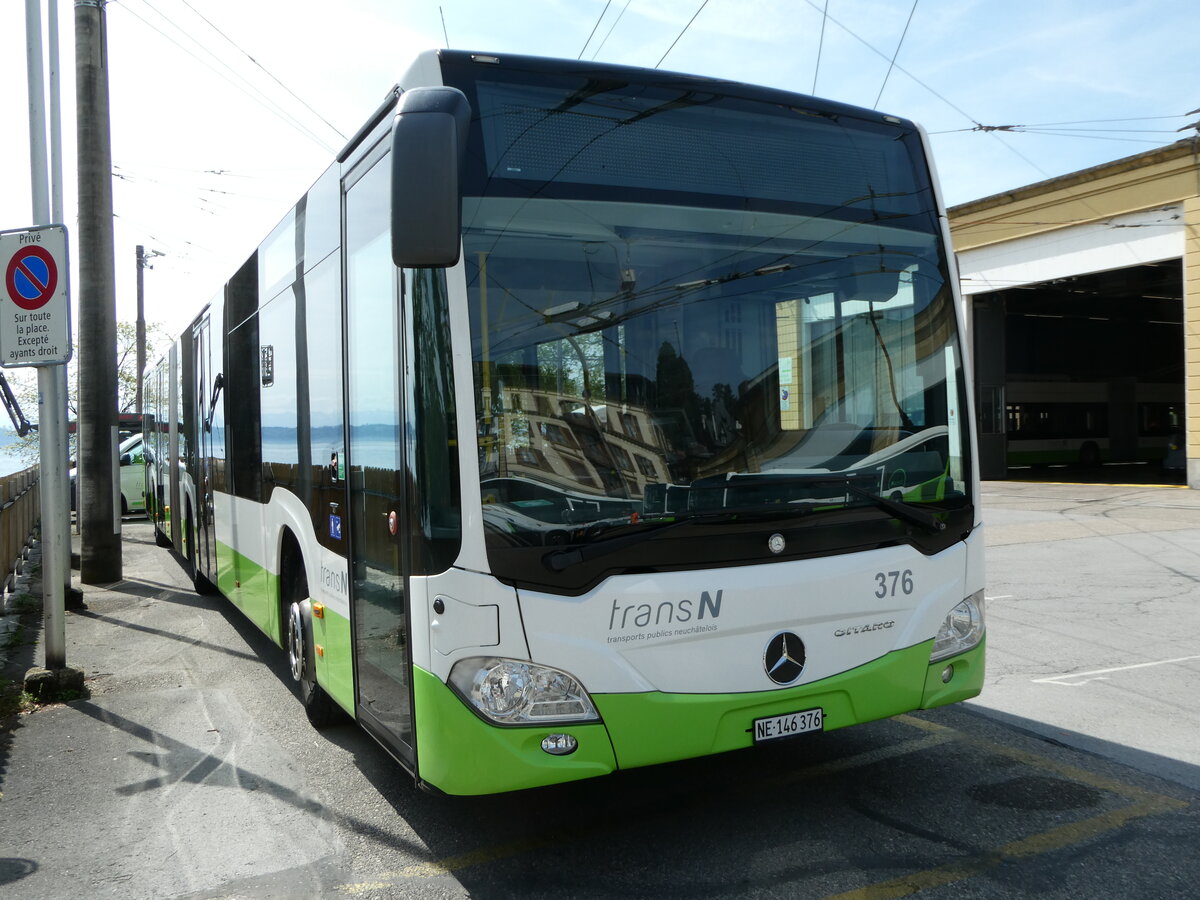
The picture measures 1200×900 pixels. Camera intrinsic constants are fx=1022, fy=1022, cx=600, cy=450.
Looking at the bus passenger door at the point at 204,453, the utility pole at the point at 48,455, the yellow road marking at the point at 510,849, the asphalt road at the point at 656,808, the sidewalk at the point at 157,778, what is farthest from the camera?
the bus passenger door at the point at 204,453

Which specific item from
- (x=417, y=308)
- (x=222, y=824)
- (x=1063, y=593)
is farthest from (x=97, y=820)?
(x=1063, y=593)

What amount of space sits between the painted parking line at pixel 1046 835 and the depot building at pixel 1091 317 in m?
20.8

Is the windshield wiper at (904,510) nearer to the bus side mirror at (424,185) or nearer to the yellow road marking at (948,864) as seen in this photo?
the yellow road marking at (948,864)

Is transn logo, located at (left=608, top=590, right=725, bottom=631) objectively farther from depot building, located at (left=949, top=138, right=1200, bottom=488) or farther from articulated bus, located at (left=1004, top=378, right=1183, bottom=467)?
articulated bus, located at (left=1004, top=378, right=1183, bottom=467)

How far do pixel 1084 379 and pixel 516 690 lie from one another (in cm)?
3700

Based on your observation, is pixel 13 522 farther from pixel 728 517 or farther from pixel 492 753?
pixel 728 517

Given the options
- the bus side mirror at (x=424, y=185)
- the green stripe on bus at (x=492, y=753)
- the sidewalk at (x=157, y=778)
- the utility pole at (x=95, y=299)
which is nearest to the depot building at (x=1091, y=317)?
the utility pole at (x=95, y=299)

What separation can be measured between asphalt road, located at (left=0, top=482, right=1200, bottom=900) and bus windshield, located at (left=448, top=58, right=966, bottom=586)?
1.18m

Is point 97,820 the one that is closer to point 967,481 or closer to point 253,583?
point 253,583

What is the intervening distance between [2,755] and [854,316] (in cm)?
509

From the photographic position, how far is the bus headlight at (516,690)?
3.56m

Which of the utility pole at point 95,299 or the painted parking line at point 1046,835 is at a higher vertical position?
the utility pole at point 95,299

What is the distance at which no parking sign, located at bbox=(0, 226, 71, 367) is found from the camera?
6934mm

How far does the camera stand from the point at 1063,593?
988cm
